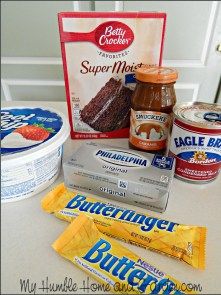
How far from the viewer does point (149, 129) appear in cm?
44

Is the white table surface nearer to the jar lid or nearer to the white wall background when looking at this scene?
the jar lid

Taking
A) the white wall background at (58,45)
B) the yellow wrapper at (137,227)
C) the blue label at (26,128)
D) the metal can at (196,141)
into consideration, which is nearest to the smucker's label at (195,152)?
the metal can at (196,141)

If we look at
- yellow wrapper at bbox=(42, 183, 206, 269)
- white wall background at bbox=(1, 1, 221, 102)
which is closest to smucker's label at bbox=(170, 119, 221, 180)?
yellow wrapper at bbox=(42, 183, 206, 269)

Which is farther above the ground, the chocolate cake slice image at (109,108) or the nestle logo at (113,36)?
the nestle logo at (113,36)

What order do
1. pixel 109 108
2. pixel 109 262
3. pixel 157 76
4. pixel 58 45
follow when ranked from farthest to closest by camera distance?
1. pixel 58 45
2. pixel 109 108
3. pixel 157 76
4. pixel 109 262

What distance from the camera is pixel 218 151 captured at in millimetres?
381

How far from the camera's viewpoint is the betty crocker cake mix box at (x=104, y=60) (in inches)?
17.0

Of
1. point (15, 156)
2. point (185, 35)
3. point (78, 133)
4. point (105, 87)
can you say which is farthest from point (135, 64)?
point (185, 35)

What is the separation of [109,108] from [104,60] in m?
0.10

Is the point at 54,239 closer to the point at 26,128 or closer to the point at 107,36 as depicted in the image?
the point at 26,128

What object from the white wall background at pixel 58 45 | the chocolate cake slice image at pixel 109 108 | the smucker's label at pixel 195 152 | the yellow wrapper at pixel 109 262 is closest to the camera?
the yellow wrapper at pixel 109 262

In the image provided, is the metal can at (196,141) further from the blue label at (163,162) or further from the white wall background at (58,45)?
the white wall background at (58,45)

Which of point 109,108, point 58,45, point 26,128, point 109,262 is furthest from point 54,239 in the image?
point 58,45

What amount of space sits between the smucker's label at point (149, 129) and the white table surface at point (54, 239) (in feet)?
0.29
